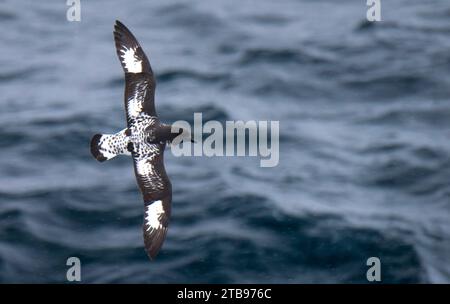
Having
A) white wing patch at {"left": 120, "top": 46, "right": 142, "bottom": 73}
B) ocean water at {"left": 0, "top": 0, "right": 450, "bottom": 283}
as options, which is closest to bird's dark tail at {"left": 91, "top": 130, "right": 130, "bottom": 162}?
white wing patch at {"left": 120, "top": 46, "right": 142, "bottom": 73}

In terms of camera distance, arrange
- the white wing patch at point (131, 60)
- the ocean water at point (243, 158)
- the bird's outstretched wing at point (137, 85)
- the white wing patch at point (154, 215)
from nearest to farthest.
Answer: the white wing patch at point (154, 215) < the bird's outstretched wing at point (137, 85) < the white wing patch at point (131, 60) < the ocean water at point (243, 158)

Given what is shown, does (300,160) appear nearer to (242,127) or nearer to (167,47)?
(242,127)

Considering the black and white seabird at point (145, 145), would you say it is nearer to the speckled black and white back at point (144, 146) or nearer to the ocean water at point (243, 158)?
the speckled black and white back at point (144, 146)

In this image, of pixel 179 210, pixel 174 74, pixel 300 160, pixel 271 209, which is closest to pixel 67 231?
pixel 179 210

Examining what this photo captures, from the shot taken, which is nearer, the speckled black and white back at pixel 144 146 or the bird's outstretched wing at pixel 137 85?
the speckled black and white back at pixel 144 146

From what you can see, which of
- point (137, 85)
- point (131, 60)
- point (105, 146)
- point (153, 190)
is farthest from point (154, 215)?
point (131, 60)

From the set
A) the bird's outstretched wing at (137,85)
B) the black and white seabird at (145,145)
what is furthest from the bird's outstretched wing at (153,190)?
the bird's outstretched wing at (137,85)
